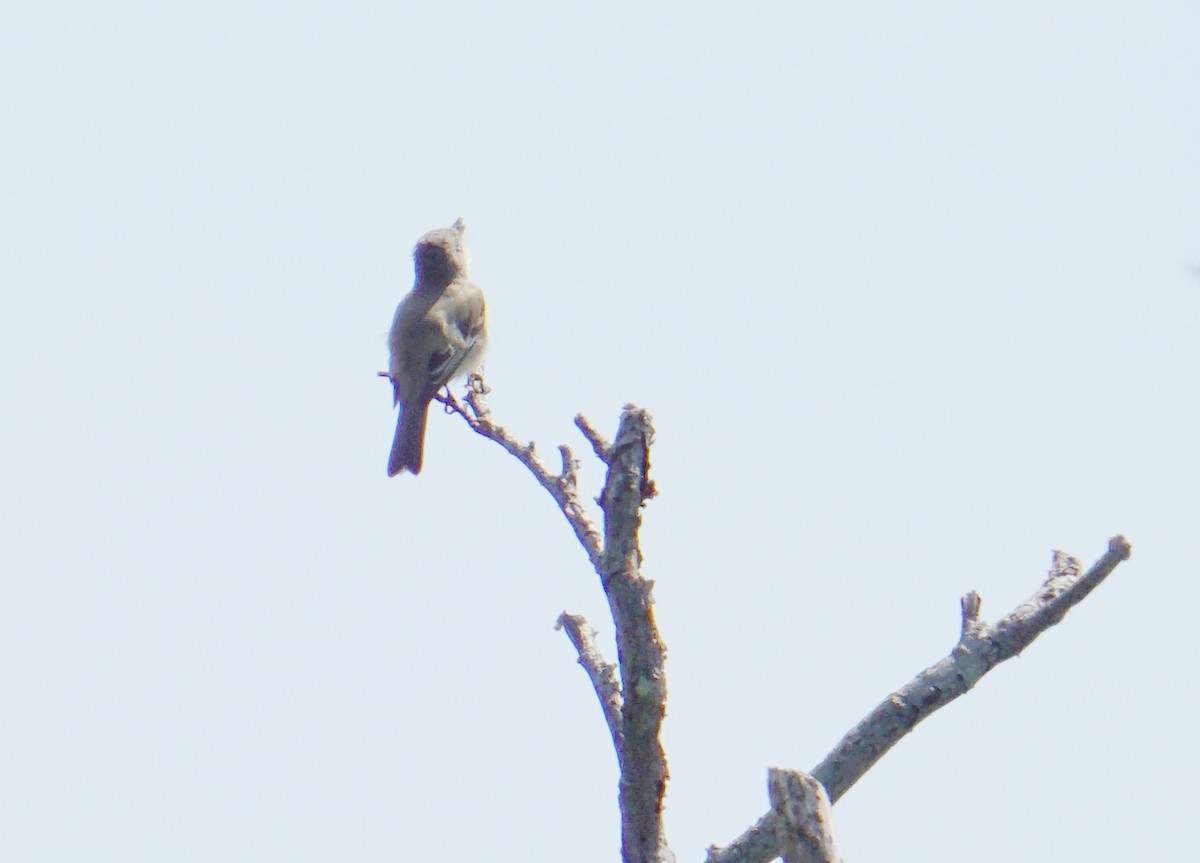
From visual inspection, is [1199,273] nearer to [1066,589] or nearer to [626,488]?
[1066,589]

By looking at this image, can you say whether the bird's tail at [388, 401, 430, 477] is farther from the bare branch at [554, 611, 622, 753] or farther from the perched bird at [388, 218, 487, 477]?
the bare branch at [554, 611, 622, 753]

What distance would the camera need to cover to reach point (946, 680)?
17.5 ft

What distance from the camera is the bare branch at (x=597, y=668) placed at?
513cm

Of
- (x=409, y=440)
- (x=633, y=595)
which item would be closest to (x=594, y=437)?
(x=633, y=595)

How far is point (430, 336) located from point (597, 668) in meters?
5.63

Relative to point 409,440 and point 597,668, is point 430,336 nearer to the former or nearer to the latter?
point 409,440

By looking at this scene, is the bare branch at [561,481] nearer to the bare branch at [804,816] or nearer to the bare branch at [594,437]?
the bare branch at [594,437]

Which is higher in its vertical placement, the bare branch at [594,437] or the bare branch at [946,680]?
the bare branch at [594,437]

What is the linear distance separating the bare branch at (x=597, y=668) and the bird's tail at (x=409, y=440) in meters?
4.84

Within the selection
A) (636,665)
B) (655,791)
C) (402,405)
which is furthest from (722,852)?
(402,405)

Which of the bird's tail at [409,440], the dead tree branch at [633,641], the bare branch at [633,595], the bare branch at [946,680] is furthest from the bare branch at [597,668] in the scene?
the bird's tail at [409,440]

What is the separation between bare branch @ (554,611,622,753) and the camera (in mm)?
5133

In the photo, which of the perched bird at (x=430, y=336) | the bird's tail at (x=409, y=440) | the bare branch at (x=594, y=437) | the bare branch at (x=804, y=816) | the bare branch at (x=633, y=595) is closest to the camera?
the bare branch at (x=804, y=816)

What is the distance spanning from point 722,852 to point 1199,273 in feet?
7.74
